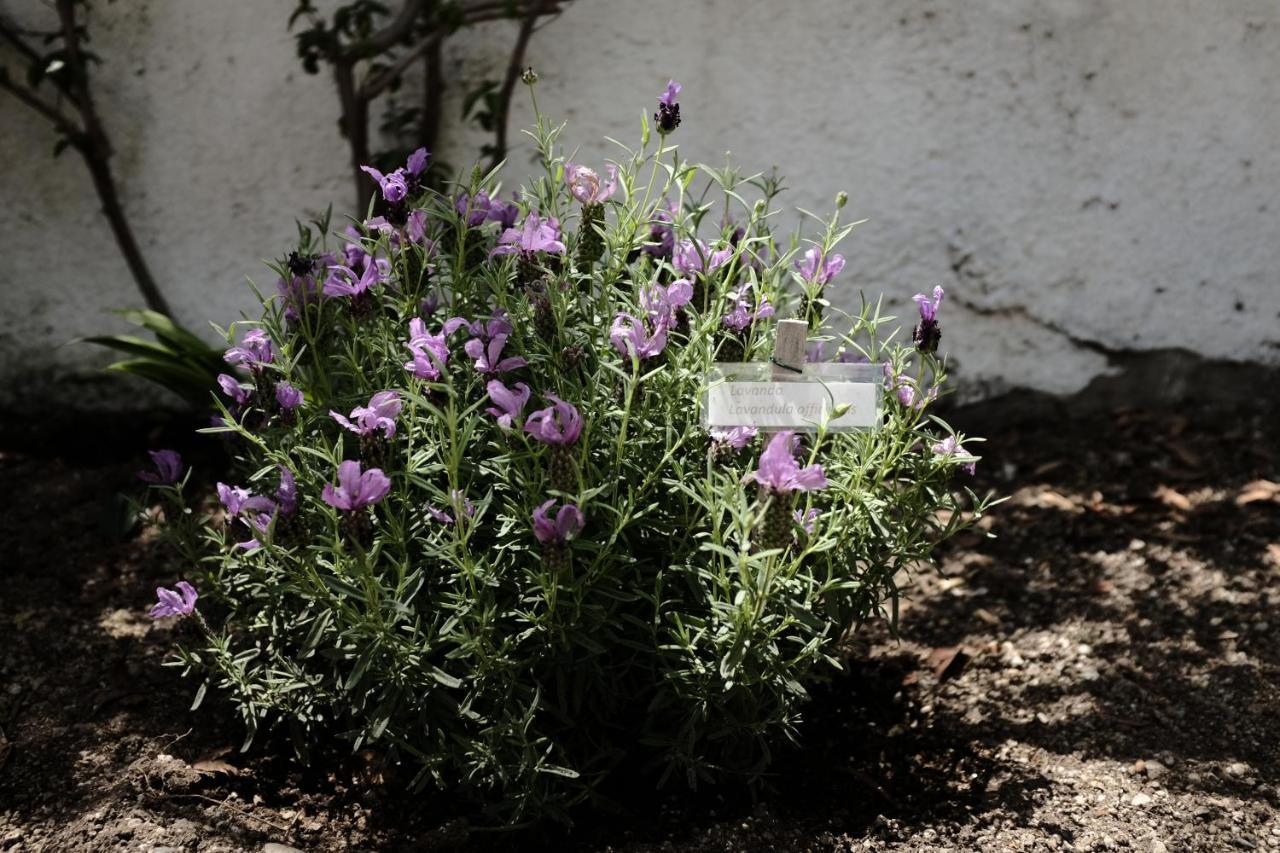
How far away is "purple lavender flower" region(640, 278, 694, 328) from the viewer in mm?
2156

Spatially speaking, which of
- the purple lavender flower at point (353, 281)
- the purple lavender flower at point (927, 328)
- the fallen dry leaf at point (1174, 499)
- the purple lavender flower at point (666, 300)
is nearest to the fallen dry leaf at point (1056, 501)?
the fallen dry leaf at point (1174, 499)

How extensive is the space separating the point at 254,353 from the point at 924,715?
162cm

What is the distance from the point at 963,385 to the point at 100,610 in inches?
106

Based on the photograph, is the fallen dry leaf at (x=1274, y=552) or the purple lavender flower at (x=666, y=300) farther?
the fallen dry leaf at (x=1274, y=552)

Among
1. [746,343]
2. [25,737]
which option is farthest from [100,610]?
[746,343]

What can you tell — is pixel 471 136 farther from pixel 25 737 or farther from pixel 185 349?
pixel 25 737

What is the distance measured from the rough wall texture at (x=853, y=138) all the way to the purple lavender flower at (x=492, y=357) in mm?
1940

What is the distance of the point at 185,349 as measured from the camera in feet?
12.3

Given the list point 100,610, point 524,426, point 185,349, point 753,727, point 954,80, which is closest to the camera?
point 524,426

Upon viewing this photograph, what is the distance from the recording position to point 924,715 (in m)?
2.86

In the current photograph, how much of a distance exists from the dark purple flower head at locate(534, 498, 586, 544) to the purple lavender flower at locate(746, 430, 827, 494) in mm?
295

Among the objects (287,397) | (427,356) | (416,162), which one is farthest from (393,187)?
(287,397)

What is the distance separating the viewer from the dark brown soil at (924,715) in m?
2.40

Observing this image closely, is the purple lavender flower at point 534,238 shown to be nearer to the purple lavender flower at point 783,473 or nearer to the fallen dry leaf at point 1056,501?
the purple lavender flower at point 783,473
